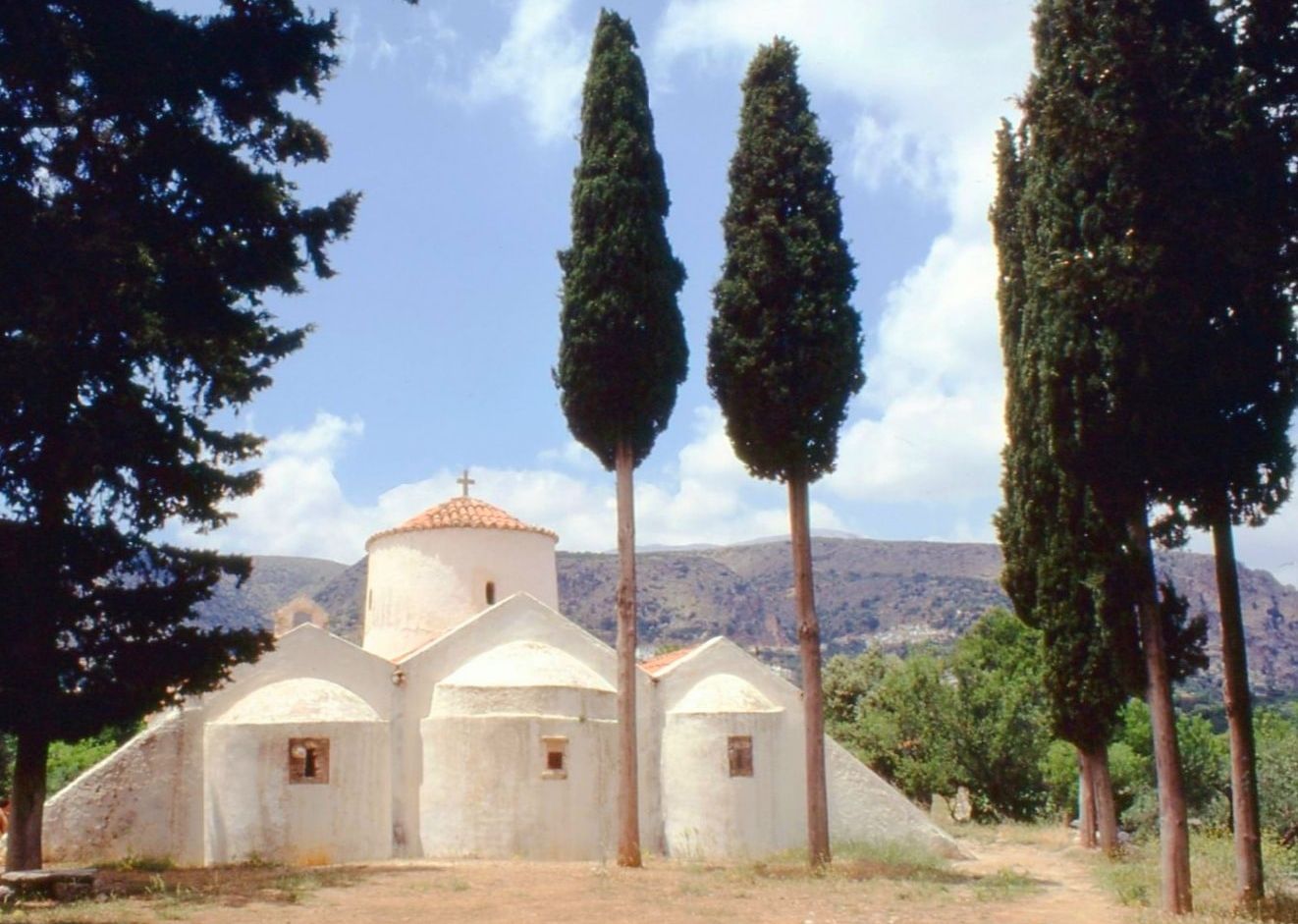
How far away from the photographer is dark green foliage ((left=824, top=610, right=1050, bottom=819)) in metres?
30.6

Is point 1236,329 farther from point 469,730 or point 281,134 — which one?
point 469,730

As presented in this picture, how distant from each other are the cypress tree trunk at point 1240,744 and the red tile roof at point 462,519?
15.7 meters

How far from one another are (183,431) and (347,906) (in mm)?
6100

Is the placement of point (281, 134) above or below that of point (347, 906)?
above

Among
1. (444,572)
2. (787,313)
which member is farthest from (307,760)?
(787,313)

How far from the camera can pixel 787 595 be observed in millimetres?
143250

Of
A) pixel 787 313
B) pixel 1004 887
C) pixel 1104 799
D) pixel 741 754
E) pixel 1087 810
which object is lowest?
pixel 1004 887

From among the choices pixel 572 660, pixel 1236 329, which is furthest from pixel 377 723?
pixel 1236 329

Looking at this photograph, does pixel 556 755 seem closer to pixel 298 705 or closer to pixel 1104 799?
pixel 298 705

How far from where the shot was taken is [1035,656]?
38688 mm

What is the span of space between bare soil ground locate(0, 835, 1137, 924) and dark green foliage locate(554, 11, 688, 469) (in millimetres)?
6847

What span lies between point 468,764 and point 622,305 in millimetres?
8268


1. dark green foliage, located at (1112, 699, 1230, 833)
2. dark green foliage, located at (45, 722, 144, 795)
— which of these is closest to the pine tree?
dark green foliage, located at (1112, 699, 1230, 833)

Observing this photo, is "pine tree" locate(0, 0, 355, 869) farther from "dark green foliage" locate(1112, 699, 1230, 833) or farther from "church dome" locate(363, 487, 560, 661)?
"dark green foliage" locate(1112, 699, 1230, 833)
